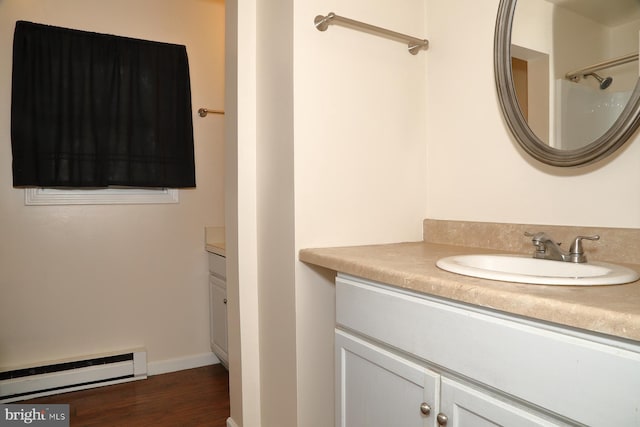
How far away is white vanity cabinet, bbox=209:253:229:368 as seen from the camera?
2.43 metres

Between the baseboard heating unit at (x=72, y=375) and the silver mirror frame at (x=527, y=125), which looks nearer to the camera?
the silver mirror frame at (x=527, y=125)

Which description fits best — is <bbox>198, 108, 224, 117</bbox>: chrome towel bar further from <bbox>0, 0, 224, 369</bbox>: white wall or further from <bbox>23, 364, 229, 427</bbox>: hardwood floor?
<bbox>23, 364, 229, 427</bbox>: hardwood floor

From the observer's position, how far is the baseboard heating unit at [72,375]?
2.18 meters

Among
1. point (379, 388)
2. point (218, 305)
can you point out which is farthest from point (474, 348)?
point (218, 305)

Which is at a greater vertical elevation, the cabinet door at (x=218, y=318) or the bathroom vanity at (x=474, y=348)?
the bathroom vanity at (x=474, y=348)

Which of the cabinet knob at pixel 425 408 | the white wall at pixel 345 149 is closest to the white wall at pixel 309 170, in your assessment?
the white wall at pixel 345 149

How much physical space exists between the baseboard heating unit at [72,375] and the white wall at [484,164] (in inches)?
77.3

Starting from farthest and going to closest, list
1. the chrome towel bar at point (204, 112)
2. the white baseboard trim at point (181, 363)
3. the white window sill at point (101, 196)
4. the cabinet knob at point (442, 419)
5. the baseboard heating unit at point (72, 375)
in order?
1. the chrome towel bar at point (204, 112)
2. the white baseboard trim at point (181, 363)
3. the white window sill at point (101, 196)
4. the baseboard heating unit at point (72, 375)
5. the cabinet knob at point (442, 419)

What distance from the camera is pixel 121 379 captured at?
7.93ft

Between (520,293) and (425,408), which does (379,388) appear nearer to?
(425,408)

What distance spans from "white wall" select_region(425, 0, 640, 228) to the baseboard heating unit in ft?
6.44

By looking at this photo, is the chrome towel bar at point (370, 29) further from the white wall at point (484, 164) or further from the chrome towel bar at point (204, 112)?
the chrome towel bar at point (204, 112)

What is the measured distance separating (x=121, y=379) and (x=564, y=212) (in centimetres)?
245

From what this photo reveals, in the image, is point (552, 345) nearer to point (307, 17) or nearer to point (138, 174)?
point (307, 17)
